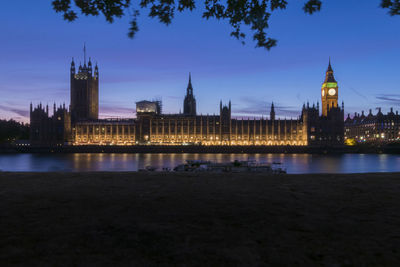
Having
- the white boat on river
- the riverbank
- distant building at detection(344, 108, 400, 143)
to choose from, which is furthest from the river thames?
distant building at detection(344, 108, 400, 143)

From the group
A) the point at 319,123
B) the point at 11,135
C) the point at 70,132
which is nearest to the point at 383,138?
the point at 319,123

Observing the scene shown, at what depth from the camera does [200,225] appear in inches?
158

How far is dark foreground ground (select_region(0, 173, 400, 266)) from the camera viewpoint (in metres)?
3.06

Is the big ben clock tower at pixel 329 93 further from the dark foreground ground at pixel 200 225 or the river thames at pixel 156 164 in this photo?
the dark foreground ground at pixel 200 225

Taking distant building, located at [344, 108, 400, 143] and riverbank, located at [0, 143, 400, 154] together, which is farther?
distant building, located at [344, 108, 400, 143]

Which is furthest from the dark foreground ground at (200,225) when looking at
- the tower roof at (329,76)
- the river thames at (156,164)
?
the tower roof at (329,76)

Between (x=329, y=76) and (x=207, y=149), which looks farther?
(x=329, y=76)

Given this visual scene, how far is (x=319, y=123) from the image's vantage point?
4281 inches

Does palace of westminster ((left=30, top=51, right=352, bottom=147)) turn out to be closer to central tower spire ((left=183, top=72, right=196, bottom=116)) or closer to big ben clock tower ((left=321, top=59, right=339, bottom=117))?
central tower spire ((left=183, top=72, right=196, bottom=116))

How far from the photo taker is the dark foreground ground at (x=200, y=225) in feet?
10.0

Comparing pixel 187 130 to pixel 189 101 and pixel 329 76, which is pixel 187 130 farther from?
pixel 329 76

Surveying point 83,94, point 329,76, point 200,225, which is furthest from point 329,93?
point 200,225

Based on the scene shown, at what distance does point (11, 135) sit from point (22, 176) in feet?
361

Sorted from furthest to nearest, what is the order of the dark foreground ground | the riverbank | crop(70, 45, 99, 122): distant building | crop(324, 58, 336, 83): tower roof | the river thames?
crop(324, 58, 336, 83): tower roof → crop(70, 45, 99, 122): distant building → the riverbank → the river thames → the dark foreground ground
